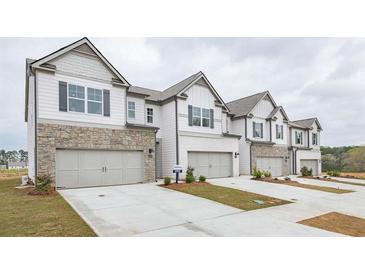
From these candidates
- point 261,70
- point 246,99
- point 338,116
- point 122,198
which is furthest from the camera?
point 338,116

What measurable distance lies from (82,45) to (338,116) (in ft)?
134

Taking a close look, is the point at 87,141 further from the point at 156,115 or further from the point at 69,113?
the point at 156,115

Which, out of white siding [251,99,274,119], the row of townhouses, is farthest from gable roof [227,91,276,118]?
white siding [251,99,274,119]

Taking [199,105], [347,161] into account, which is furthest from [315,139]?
[199,105]

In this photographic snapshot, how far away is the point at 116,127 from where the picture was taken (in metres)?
14.4

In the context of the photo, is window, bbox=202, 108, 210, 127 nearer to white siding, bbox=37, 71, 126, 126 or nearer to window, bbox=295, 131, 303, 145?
white siding, bbox=37, 71, 126, 126

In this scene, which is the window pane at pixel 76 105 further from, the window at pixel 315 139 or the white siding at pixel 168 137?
the window at pixel 315 139

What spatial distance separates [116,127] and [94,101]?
2.06 meters

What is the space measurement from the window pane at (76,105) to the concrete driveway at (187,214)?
4688mm

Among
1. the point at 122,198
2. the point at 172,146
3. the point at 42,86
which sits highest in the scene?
the point at 42,86

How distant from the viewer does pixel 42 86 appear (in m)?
12.1

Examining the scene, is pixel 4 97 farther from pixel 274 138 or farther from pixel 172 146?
pixel 274 138

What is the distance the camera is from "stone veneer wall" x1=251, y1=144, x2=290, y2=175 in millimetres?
22203
